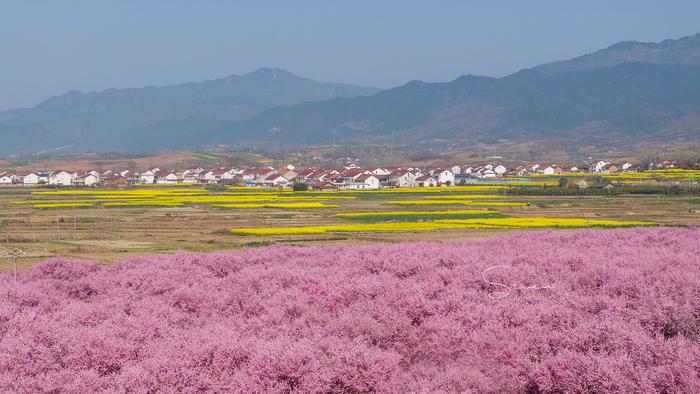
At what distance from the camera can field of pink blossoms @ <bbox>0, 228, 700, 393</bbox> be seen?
430 inches

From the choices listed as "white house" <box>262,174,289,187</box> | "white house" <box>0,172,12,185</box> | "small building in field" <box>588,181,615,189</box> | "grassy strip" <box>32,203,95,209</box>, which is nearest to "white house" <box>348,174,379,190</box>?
"white house" <box>262,174,289,187</box>

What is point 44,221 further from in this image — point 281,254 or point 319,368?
point 319,368

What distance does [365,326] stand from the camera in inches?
546

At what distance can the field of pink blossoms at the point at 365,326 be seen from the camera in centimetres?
1092

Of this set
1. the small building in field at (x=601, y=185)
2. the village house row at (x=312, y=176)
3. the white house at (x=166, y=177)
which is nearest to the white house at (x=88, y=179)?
the village house row at (x=312, y=176)

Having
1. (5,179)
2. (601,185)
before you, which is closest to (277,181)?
(601,185)

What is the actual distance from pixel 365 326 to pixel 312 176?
131m

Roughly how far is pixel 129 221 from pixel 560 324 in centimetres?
5144

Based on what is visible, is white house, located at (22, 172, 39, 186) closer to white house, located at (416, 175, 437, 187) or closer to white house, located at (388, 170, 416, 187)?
white house, located at (388, 170, 416, 187)

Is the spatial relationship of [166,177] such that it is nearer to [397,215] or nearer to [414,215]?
[397,215]

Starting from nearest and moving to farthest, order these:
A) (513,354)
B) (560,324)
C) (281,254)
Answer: (513,354), (560,324), (281,254)

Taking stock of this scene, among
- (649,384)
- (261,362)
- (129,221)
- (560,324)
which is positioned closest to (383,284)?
(560,324)

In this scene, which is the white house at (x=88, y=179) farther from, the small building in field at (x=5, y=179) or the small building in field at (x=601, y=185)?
the small building in field at (x=601, y=185)

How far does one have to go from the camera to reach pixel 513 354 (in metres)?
12.1
